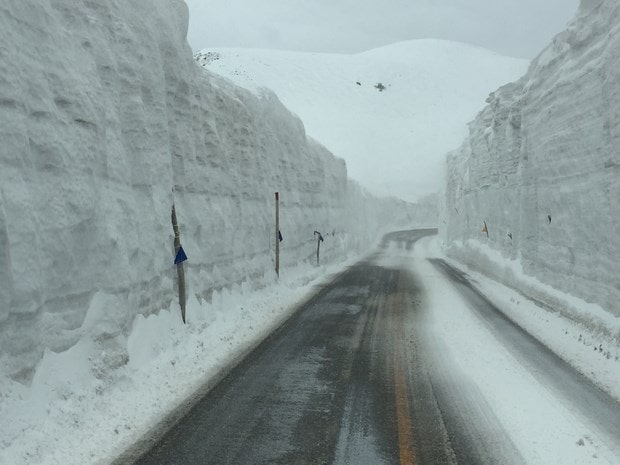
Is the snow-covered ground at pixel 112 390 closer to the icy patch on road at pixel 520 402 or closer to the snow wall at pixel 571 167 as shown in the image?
the icy patch on road at pixel 520 402

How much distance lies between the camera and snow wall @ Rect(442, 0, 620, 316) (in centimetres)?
1018

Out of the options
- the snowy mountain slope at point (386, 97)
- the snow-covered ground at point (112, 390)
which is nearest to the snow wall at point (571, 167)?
the snow-covered ground at point (112, 390)

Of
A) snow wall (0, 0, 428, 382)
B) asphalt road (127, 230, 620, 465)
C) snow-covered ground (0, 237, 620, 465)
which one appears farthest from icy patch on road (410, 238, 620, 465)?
snow wall (0, 0, 428, 382)

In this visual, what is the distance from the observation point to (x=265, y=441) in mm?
5074

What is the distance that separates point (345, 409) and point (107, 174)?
489 centimetres

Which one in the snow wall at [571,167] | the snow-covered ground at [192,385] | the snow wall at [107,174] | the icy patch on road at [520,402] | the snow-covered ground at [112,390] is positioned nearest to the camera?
the snow-covered ground at [112,390]

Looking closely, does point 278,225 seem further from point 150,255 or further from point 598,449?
point 598,449

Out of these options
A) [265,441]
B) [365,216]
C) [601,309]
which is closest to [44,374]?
[265,441]

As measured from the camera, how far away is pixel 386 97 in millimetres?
114812

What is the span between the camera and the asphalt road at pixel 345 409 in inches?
190

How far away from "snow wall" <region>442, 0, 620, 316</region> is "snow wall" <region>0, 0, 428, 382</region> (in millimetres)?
8548

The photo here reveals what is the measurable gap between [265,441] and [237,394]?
55.7 inches

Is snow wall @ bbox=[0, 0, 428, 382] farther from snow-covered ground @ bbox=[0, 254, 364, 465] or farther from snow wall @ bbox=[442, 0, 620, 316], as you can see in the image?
snow wall @ bbox=[442, 0, 620, 316]

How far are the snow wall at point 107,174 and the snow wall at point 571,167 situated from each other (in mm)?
8548
